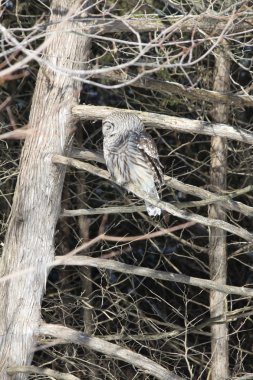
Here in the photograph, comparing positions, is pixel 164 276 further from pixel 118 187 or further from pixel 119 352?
pixel 118 187

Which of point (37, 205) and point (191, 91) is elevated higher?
point (191, 91)

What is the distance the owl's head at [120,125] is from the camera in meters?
6.73

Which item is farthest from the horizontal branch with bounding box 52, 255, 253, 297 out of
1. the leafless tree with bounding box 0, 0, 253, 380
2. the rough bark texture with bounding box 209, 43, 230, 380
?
the rough bark texture with bounding box 209, 43, 230, 380

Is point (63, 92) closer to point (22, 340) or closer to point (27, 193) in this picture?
point (27, 193)

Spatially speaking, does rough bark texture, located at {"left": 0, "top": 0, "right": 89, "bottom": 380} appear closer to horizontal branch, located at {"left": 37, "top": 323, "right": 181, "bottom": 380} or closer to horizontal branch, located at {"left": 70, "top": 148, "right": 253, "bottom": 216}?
horizontal branch, located at {"left": 70, "top": 148, "right": 253, "bottom": 216}

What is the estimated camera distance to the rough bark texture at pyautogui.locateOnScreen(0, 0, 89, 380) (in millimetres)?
6246

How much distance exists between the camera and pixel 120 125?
22.5 ft

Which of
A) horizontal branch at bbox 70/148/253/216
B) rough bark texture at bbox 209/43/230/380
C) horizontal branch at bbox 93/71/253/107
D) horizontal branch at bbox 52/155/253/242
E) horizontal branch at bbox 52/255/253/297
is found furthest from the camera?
rough bark texture at bbox 209/43/230/380

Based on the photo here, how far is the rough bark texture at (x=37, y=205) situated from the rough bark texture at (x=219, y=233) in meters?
1.98

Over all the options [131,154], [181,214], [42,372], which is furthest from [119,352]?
[131,154]

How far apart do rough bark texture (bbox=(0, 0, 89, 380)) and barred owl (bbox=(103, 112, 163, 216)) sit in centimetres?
63

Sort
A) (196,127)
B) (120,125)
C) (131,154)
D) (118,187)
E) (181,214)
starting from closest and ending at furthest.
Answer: (181,214) → (196,127) → (120,125) → (131,154) → (118,187)

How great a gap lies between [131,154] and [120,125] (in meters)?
0.30

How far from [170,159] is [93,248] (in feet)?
4.45
